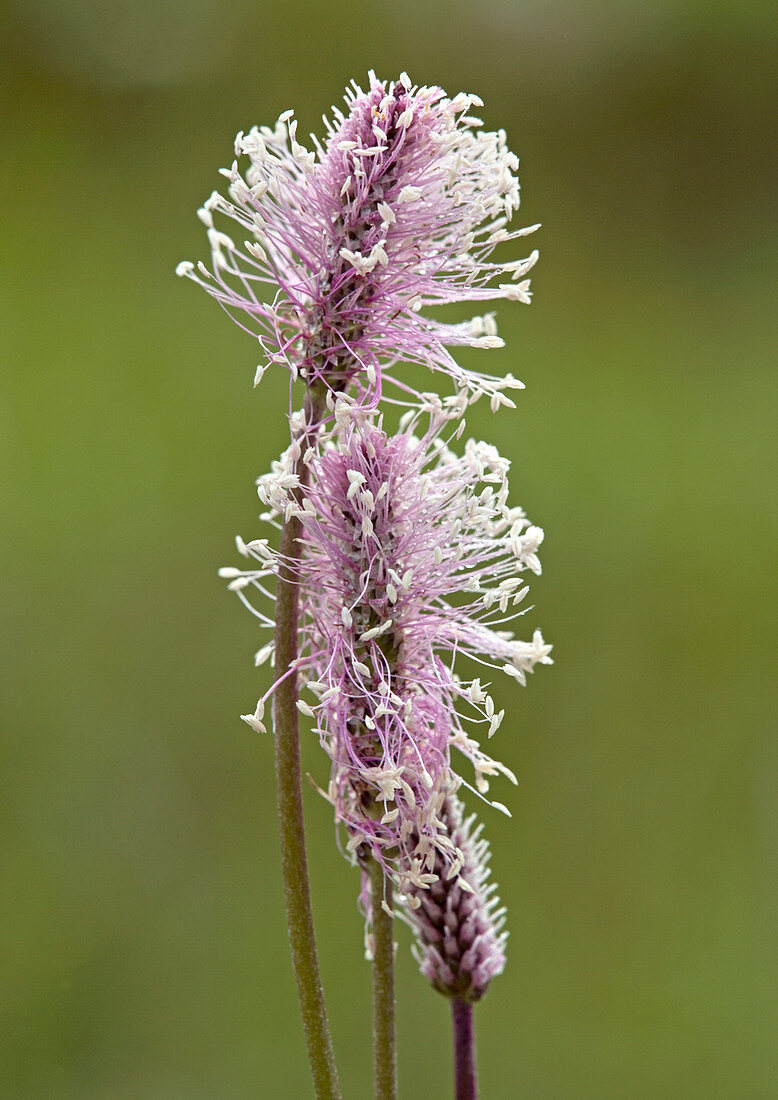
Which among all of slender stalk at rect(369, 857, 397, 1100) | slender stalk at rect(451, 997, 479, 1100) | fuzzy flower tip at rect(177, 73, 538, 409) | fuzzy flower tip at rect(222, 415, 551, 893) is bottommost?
slender stalk at rect(451, 997, 479, 1100)

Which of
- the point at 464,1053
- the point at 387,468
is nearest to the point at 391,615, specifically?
the point at 387,468

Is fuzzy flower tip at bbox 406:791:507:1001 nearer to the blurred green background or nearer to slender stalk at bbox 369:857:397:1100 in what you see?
slender stalk at bbox 369:857:397:1100

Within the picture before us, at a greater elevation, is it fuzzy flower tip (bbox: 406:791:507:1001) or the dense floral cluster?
the dense floral cluster

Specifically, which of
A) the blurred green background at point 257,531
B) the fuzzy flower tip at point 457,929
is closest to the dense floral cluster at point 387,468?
the fuzzy flower tip at point 457,929

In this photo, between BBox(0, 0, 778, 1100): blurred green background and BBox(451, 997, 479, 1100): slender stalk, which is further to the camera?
BBox(0, 0, 778, 1100): blurred green background

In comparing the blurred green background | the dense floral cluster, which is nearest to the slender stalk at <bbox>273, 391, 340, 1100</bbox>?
the dense floral cluster

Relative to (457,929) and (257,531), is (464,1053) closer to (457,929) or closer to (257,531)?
(457,929)
